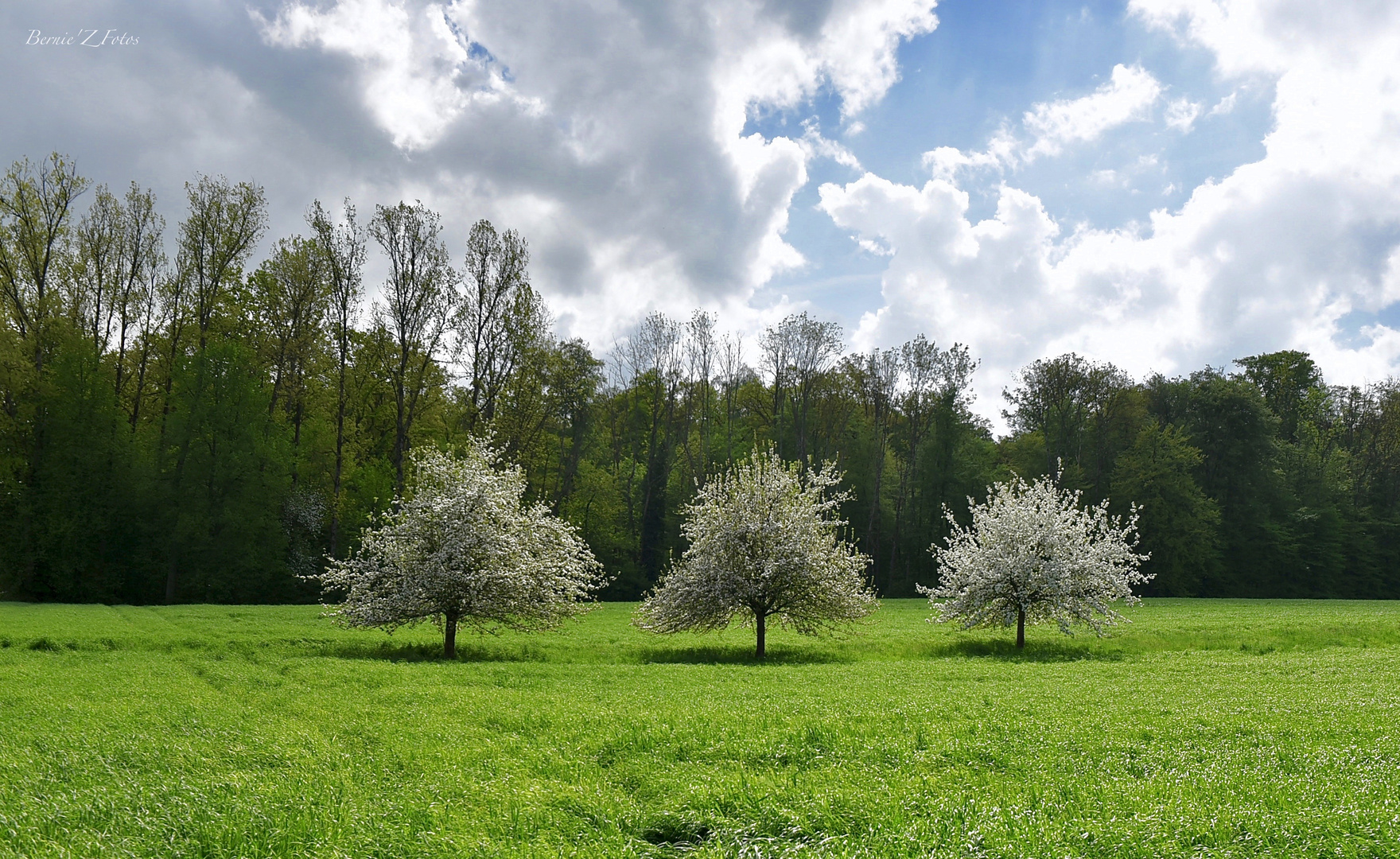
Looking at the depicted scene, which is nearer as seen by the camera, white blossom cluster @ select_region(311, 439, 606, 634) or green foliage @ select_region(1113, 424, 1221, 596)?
white blossom cluster @ select_region(311, 439, 606, 634)

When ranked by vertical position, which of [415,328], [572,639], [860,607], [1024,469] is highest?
[415,328]

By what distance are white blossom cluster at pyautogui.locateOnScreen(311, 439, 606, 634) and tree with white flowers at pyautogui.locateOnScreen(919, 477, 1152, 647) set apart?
38.3ft

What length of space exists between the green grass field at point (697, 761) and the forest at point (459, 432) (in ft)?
47.8

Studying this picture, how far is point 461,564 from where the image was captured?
70.2 ft

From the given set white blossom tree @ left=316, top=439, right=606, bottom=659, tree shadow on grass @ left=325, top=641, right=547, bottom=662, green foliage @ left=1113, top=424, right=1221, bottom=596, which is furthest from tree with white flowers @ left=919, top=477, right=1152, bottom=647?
green foliage @ left=1113, top=424, right=1221, bottom=596

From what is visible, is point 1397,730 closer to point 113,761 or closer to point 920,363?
point 113,761

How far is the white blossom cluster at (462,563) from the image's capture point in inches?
838

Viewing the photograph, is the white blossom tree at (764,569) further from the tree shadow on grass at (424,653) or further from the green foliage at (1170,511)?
the green foliage at (1170,511)

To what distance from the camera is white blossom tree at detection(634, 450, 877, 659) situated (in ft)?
71.8

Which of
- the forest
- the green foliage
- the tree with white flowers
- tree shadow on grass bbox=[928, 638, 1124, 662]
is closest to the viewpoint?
tree shadow on grass bbox=[928, 638, 1124, 662]

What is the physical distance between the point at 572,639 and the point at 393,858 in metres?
20.4

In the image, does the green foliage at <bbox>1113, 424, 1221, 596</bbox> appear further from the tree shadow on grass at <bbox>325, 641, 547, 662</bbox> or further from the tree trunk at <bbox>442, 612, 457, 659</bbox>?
the tree trunk at <bbox>442, 612, 457, 659</bbox>

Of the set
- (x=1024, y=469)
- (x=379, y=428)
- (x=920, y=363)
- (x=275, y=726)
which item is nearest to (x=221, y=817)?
(x=275, y=726)

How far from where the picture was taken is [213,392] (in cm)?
4125
